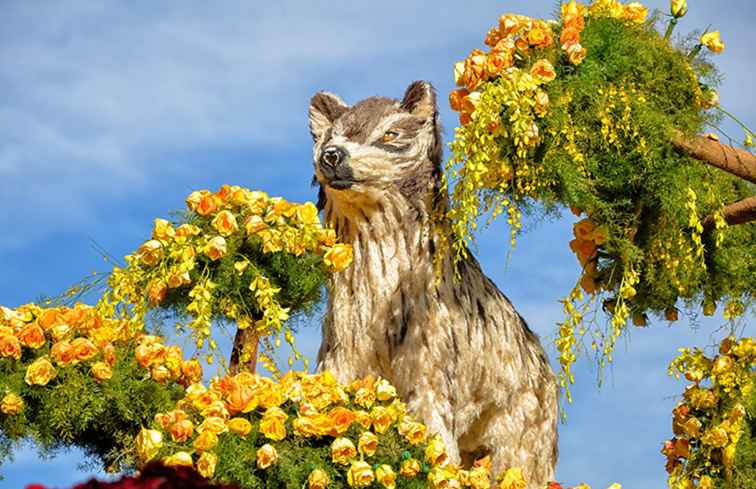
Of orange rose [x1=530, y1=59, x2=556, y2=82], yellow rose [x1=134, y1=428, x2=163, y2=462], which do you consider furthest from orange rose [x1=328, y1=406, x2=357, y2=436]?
orange rose [x1=530, y1=59, x2=556, y2=82]

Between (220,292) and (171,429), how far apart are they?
1.19 meters

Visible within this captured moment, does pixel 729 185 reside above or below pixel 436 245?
above

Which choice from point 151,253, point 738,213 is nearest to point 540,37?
point 738,213

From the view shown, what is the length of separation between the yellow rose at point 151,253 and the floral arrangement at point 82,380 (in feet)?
1.25

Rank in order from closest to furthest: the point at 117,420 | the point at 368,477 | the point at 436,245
Result: the point at 368,477, the point at 117,420, the point at 436,245

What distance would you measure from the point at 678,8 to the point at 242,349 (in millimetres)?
3250

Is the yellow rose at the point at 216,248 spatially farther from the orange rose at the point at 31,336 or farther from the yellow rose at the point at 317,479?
the yellow rose at the point at 317,479

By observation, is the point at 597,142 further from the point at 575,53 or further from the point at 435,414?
the point at 435,414

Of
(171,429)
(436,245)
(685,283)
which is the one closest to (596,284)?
(685,283)

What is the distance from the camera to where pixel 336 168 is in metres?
6.89

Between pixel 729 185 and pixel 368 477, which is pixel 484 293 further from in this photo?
pixel 368 477

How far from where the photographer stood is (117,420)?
612cm

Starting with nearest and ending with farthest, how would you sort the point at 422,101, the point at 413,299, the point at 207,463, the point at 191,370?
1. the point at 207,463
2. the point at 191,370
3. the point at 413,299
4. the point at 422,101

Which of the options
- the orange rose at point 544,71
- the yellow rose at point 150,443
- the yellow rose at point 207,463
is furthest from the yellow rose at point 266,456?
the orange rose at point 544,71
